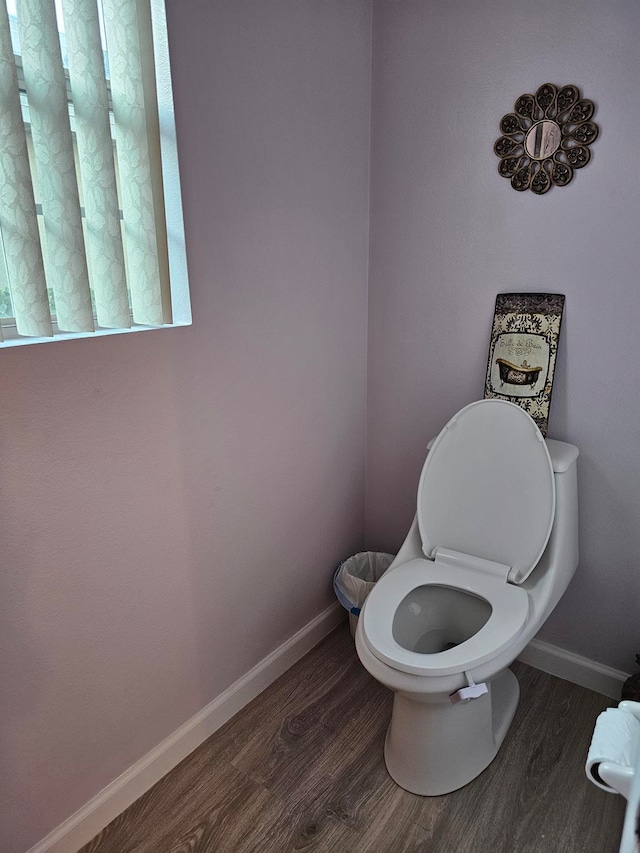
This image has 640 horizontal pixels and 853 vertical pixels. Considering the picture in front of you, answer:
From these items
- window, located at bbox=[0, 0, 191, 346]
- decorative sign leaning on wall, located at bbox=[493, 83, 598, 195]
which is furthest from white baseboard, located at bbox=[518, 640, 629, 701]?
window, located at bbox=[0, 0, 191, 346]

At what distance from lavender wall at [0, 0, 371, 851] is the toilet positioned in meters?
0.43

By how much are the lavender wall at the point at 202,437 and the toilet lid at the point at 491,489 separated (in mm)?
417

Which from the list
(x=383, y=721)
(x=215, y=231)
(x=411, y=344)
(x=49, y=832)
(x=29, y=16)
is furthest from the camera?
(x=411, y=344)

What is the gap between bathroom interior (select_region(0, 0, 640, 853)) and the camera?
1262 mm

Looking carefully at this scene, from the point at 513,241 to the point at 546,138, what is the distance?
268mm

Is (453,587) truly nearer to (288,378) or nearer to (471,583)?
(471,583)

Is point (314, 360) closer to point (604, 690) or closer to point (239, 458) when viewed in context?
point (239, 458)

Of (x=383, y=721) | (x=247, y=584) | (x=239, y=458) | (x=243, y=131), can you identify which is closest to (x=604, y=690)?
(x=383, y=721)

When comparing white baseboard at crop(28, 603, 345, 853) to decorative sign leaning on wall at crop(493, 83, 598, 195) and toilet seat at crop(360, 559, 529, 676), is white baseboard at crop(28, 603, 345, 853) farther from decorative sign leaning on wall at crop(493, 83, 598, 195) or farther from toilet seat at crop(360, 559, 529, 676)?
decorative sign leaning on wall at crop(493, 83, 598, 195)

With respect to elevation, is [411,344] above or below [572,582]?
above

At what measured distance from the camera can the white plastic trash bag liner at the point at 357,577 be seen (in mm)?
1948

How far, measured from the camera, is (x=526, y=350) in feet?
5.58

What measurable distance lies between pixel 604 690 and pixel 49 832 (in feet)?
5.08

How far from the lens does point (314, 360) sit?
1.82 meters
